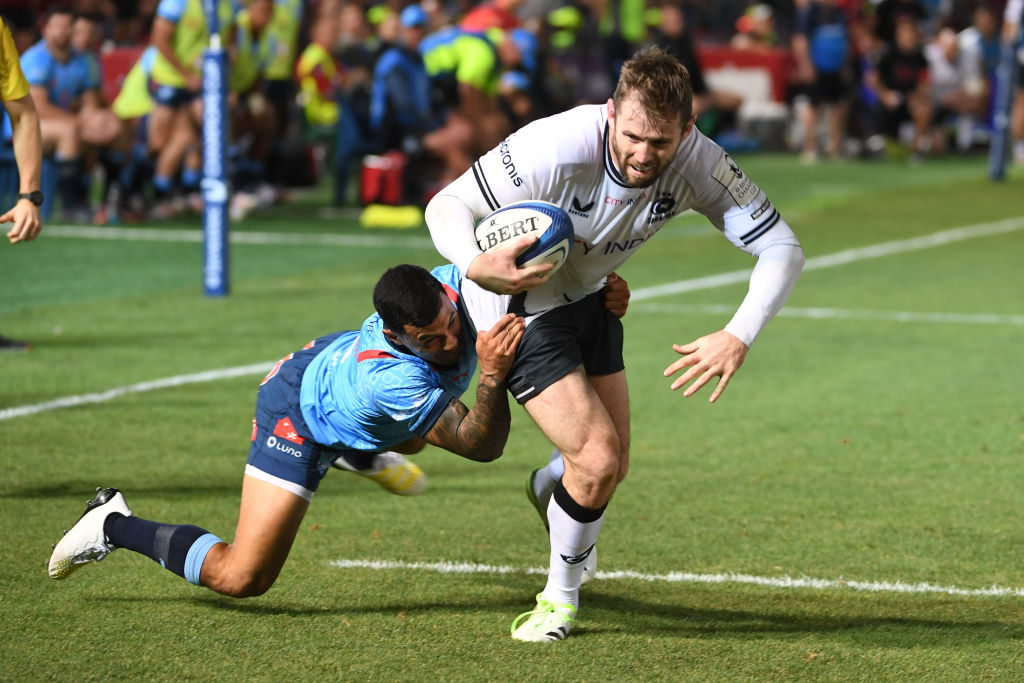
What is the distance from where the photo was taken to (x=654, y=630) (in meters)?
5.11

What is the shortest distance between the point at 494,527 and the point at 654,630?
1.35 metres

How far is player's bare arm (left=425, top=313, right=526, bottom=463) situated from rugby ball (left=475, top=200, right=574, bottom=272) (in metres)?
0.25

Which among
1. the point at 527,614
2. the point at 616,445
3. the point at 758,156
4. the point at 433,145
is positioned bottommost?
the point at 758,156

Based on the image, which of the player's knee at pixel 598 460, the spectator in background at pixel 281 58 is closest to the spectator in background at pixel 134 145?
the spectator in background at pixel 281 58

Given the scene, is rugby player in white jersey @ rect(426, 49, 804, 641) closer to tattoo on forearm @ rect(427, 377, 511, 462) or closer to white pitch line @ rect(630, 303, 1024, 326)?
tattoo on forearm @ rect(427, 377, 511, 462)

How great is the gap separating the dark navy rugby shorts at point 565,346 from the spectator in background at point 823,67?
21.0m

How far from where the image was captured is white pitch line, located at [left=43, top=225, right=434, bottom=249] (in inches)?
586

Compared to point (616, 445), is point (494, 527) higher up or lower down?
lower down

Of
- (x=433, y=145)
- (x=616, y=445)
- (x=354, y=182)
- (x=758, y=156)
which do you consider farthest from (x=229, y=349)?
(x=758, y=156)

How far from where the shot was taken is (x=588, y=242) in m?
5.17

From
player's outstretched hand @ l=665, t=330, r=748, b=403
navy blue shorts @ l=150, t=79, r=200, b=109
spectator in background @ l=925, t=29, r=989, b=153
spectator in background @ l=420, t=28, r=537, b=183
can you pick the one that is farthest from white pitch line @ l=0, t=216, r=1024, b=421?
spectator in background @ l=925, t=29, r=989, b=153

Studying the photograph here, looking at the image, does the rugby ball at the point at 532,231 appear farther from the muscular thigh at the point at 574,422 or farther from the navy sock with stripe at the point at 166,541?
the navy sock with stripe at the point at 166,541

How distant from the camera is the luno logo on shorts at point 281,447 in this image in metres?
5.14

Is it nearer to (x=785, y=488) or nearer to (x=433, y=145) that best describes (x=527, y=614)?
(x=785, y=488)
